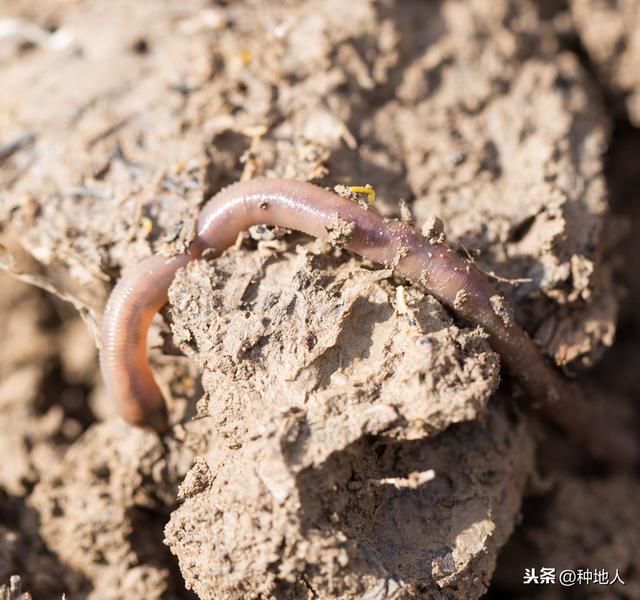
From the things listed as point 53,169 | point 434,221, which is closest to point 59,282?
point 53,169

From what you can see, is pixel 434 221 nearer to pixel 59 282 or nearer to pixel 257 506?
pixel 257 506

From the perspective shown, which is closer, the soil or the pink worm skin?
the soil

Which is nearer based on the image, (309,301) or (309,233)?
(309,301)

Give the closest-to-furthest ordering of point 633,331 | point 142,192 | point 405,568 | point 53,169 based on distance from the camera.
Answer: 1. point 405,568
2. point 142,192
3. point 53,169
4. point 633,331

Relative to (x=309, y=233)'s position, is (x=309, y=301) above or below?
below
